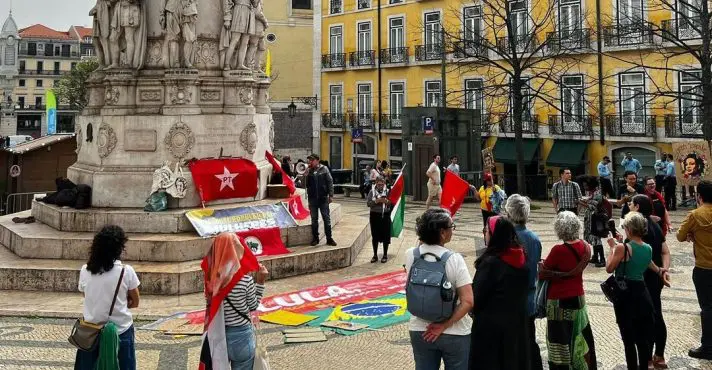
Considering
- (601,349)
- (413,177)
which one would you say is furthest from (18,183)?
(601,349)

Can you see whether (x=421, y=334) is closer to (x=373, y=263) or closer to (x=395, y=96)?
(x=373, y=263)

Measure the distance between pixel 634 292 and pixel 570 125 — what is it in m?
23.8

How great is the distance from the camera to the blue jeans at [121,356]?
4.26 m

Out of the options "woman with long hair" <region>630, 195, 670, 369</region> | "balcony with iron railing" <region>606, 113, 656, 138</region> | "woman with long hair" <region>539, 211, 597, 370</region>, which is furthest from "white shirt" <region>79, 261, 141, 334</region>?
"balcony with iron railing" <region>606, 113, 656, 138</region>

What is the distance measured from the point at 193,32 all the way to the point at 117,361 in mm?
7764

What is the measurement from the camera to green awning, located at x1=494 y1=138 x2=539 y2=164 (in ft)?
91.8

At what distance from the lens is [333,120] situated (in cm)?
3662

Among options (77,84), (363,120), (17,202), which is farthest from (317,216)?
(77,84)

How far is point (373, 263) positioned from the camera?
10469 mm

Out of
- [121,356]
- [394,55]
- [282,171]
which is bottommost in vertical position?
[121,356]

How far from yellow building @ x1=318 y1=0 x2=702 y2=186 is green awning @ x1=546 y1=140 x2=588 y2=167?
0.15 feet

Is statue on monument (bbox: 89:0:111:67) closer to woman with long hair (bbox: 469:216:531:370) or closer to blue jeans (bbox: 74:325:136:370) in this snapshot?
blue jeans (bbox: 74:325:136:370)

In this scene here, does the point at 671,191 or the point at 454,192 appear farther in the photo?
the point at 671,191

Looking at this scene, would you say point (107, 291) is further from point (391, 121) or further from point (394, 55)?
point (394, 55)
